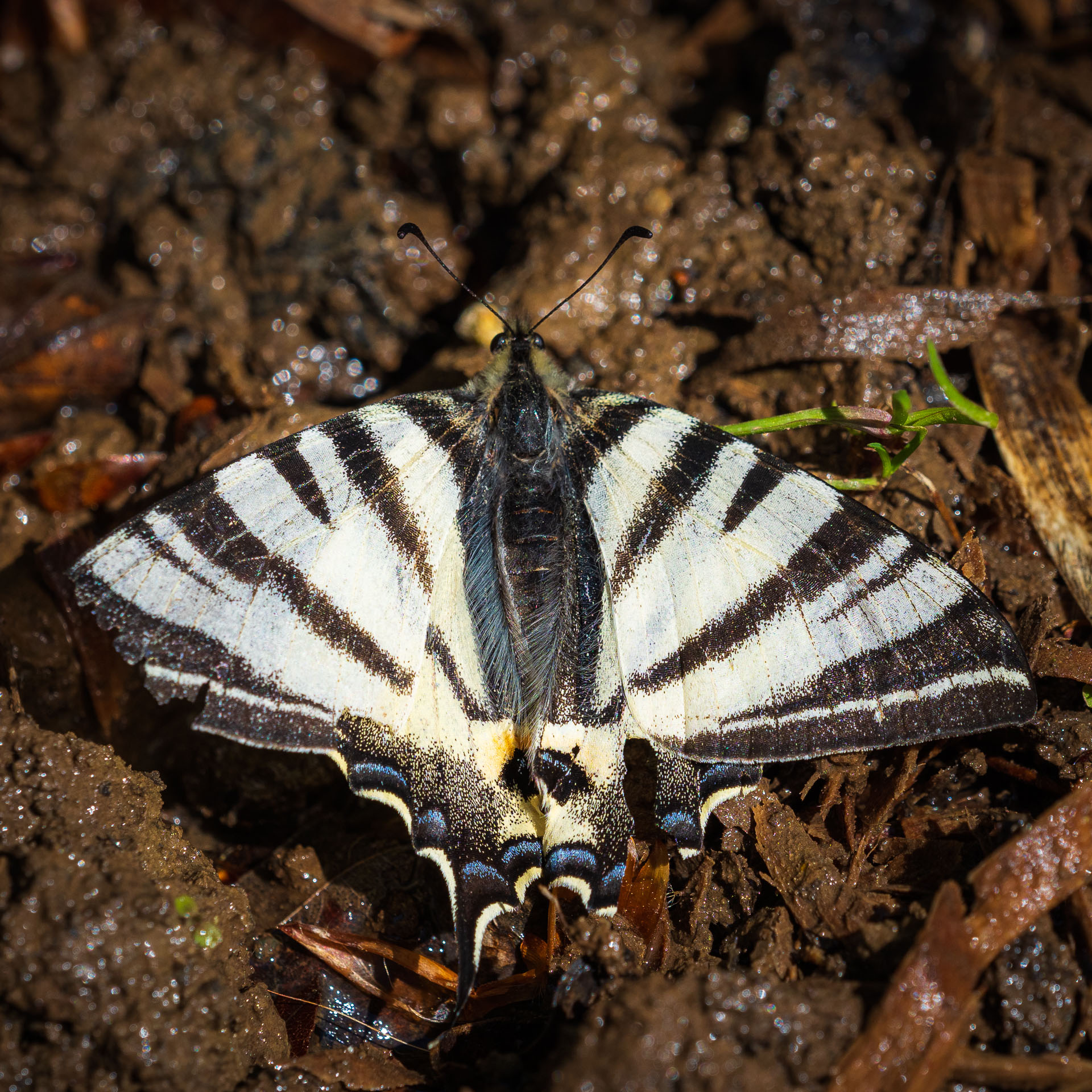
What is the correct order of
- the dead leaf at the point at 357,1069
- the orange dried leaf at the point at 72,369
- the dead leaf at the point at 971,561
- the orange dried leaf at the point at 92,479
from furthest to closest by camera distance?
1. the orange dried leaf at the point at 72,369
2. the orange dried leaf at the point at 92,479
3. the dead leaf at the point at 971,561
4. the dead leaf at the point at 357,1069

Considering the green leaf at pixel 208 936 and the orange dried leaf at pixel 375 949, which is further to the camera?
the orange dried leaf at pixel 375 949

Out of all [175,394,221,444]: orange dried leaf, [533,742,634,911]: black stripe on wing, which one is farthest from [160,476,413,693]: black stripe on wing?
[175,394,221,444]: orange dried leaf

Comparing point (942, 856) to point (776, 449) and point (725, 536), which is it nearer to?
point (725, 536)

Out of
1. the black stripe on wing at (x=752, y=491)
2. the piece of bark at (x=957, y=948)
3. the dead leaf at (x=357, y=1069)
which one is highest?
the black stripe on wing at (x=752, y=491)

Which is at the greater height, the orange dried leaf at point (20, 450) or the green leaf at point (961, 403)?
the green leaf at point (961, 403)

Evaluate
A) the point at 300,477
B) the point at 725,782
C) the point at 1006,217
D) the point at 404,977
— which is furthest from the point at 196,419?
the point at 1006,217

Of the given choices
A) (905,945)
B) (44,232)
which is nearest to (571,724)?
(905,945)

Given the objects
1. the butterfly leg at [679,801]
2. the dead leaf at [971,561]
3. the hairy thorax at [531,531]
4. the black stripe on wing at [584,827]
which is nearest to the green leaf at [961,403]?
the dead leaf at [971,561]

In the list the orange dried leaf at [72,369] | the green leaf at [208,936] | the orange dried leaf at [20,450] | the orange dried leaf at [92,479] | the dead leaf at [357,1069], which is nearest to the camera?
the green leaf at [208,936]

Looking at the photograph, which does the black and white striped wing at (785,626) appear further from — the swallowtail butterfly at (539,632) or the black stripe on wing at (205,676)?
the black stripe on wing at (205,676)

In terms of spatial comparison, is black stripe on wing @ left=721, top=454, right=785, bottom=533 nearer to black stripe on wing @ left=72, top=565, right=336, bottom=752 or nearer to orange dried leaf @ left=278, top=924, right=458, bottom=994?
black stripe on wing @ left=72, top=565, right=336, bottom=752
